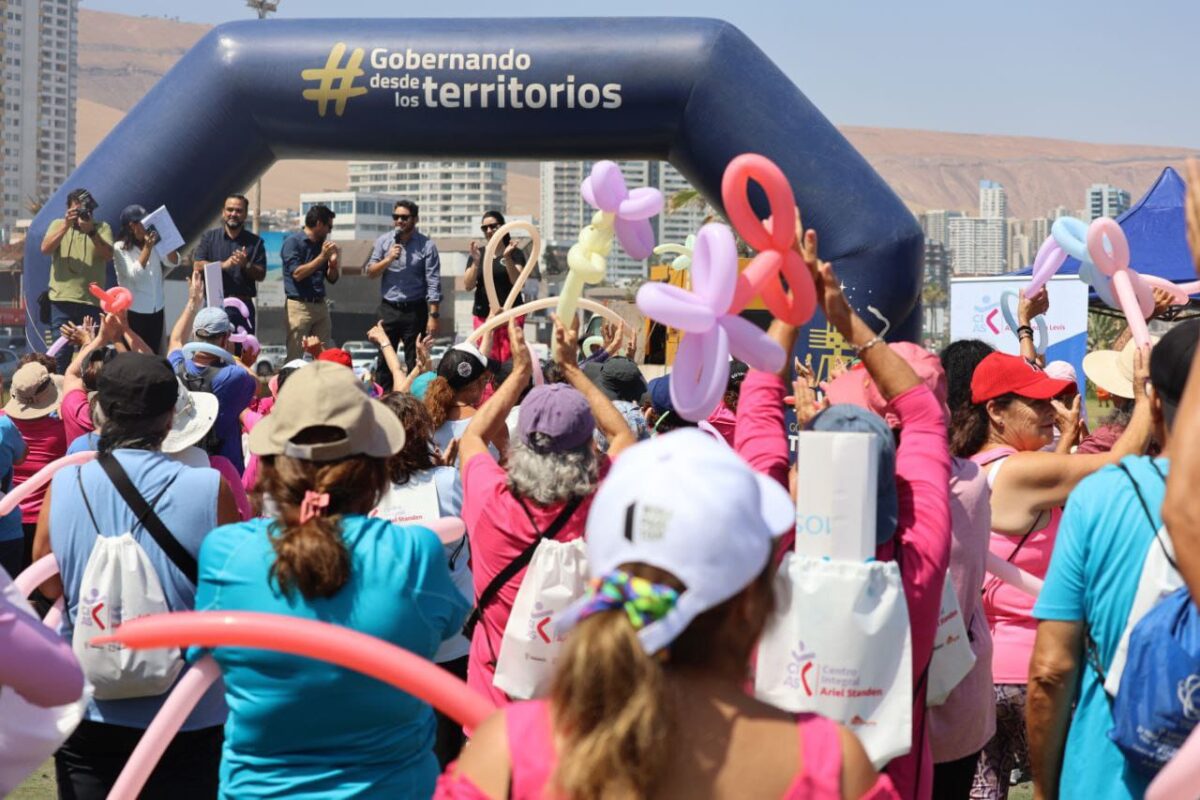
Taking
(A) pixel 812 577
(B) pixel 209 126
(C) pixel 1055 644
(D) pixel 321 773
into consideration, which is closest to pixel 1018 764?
(C) pixel 1055 644

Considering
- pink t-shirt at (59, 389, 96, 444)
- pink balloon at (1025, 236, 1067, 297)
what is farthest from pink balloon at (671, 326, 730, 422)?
pink balloon at (1025, 236, 1067, 297)

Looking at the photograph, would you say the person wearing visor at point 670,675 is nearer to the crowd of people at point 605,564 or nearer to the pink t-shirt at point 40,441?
the crowd of people at point 605,564

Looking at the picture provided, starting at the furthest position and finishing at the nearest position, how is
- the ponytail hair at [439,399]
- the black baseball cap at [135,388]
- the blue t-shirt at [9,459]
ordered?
1. the blue t-shirt at [9,459]
2. the ponytail hair at [439,399]
3. the black baseball cap at [135,388]

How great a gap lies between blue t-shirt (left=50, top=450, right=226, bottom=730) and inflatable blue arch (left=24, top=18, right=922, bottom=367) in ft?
21.5

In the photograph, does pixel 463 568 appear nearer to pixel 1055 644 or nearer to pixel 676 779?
pixel 1055 644

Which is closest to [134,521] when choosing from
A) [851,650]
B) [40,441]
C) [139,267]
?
[851,650]

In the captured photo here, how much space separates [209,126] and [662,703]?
9197 millimetres

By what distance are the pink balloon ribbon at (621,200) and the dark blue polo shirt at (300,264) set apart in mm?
6467

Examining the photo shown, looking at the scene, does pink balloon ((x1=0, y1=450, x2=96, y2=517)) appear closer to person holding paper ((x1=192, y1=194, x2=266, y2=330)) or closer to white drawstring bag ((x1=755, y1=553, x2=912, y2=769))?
white drawstring bag ((x1=755, y1=553, x2=912, y2=769))

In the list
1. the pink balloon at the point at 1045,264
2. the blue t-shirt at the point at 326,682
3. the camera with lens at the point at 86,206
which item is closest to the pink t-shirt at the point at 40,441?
the camera with lens at the point at 86,206

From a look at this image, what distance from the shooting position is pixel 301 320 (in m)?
10.8

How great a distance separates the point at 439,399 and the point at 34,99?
17758cm

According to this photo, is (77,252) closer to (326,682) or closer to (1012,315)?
(1012,315)

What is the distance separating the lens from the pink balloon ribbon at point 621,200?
4.29 meters
